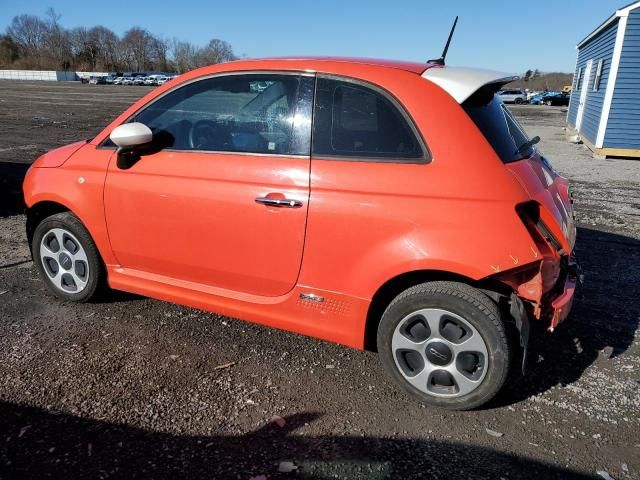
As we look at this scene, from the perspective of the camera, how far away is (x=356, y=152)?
2.81 m

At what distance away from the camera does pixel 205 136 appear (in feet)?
10.6

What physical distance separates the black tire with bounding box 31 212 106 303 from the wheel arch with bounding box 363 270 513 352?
2.11 meters

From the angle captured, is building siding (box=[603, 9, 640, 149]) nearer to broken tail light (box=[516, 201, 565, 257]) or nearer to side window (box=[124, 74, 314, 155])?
broken tail light (box=[516, 201, 565, 257])

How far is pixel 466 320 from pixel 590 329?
1.70 metres

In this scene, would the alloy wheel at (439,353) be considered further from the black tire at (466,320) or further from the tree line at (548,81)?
the tree line at (548,81)

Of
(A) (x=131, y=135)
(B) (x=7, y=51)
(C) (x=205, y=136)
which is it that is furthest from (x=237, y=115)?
(B) (x=7, y=51)

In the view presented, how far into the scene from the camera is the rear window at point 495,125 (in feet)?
8.92

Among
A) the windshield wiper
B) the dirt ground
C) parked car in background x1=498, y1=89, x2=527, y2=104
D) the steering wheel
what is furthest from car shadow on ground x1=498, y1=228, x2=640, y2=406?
parked car in background x1=498, y1=89, x2=527, y2=104

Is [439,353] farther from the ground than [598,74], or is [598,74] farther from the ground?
[598,74]

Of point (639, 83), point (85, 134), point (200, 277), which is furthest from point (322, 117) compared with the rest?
point (85, 134)

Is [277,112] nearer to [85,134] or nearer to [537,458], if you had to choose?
[537,458]

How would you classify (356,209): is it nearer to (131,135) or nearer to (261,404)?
(261,404)

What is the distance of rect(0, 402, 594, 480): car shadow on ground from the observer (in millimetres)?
2320

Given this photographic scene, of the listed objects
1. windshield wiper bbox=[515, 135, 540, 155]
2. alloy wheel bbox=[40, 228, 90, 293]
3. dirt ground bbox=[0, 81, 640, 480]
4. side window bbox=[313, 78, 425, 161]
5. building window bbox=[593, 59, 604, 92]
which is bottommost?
dirt ground bbox=[0, 81, 640, 480]
